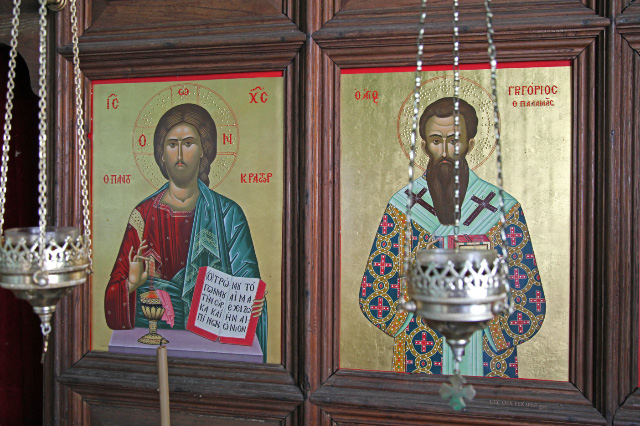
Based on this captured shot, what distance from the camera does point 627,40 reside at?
218 cm

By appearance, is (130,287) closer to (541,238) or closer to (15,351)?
(15,351)

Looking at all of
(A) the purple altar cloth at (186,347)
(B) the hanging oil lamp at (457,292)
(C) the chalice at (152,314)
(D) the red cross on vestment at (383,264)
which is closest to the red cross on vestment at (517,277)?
(D) the red cross on vestment at (383,264)

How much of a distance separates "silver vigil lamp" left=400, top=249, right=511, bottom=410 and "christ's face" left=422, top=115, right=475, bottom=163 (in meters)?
0.90

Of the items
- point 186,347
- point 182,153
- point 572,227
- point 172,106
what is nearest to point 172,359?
point 186,347

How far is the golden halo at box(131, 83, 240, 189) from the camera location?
249cm

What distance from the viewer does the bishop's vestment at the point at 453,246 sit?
7.38 feet

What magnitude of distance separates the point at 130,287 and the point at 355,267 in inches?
40.3

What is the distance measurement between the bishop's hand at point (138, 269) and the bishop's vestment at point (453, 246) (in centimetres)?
97

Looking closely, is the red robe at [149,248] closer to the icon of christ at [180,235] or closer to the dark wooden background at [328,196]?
the icon of christ at [180,235]

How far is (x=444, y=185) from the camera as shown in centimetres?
232

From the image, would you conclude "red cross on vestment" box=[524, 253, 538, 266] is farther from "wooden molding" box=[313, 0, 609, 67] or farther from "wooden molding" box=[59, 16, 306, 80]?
"wooden molding" box=[59, 16, 306, 80]

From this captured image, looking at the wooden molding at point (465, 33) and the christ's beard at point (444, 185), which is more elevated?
the wooden molding at point (465, 33)

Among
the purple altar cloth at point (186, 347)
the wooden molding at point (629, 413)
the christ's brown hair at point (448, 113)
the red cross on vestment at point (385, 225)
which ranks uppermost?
the christ's brown hair at point (448, 113)

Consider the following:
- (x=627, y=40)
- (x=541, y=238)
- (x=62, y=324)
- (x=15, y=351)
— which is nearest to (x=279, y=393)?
(x=62, y=324)
